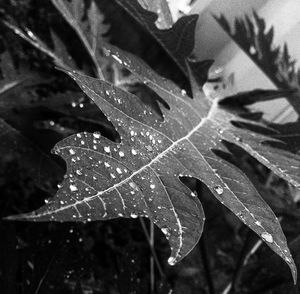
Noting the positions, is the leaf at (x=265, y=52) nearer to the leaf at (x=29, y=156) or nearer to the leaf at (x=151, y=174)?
the leaf at (x=151, y=174)

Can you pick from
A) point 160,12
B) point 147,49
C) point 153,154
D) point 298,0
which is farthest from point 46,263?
point 298,0

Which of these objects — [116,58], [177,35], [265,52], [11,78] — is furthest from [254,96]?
[11,78]

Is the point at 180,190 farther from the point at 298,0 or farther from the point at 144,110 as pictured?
the point at 298,0

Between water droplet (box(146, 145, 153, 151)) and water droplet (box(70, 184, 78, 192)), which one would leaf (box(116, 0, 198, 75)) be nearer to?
water droplet (box(146, 145, 153, 151))

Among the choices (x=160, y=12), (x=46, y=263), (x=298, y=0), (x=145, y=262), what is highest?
(x=298, y=0)

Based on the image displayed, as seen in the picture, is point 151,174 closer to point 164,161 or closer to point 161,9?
point 164,161

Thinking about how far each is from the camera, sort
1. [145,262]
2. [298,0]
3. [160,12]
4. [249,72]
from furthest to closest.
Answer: [249,72] → [298,0] → [145,262] → [160,12]
